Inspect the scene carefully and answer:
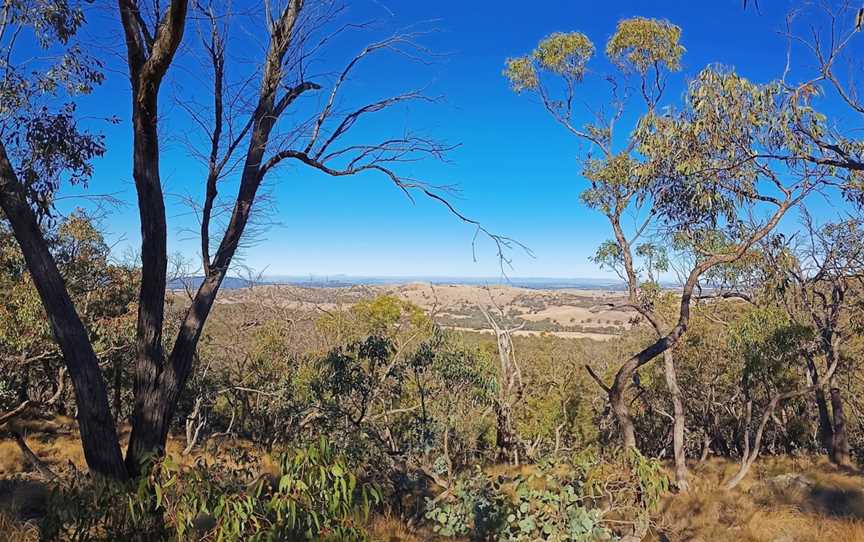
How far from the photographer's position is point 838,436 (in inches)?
412

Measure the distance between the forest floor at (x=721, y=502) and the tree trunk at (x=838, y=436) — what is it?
0.26 metres

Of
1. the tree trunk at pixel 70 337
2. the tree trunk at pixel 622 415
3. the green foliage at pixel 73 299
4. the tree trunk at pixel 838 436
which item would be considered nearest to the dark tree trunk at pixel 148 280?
the tree trunk at pixel 70 337

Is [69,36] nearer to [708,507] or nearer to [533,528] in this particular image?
[533,528]

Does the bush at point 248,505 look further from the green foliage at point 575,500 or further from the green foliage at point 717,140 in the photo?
the green foliage at point 717,140

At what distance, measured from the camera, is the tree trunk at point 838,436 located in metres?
10.4

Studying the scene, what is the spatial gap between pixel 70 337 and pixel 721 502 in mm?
8776

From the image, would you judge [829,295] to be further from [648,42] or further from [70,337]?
[70,337]

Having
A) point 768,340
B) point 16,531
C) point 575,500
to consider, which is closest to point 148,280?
point 16,531

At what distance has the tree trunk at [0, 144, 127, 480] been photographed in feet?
8.98

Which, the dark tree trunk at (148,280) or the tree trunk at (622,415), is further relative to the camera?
the tree trunk at (622,415)

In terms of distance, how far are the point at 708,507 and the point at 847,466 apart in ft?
16.4

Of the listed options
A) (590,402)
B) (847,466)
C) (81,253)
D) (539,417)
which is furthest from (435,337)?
(590,402)

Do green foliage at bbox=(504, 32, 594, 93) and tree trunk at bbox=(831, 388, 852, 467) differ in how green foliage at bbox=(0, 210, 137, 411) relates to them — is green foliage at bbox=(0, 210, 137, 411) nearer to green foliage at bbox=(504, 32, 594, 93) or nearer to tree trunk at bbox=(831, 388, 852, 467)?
green foliage at bbox=(504, 32, 594, 93)

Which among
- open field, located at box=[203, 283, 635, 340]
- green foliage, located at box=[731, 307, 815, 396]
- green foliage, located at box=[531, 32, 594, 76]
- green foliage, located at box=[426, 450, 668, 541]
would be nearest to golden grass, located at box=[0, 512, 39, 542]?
open field, located at box=[203, 283, 635, 340]
